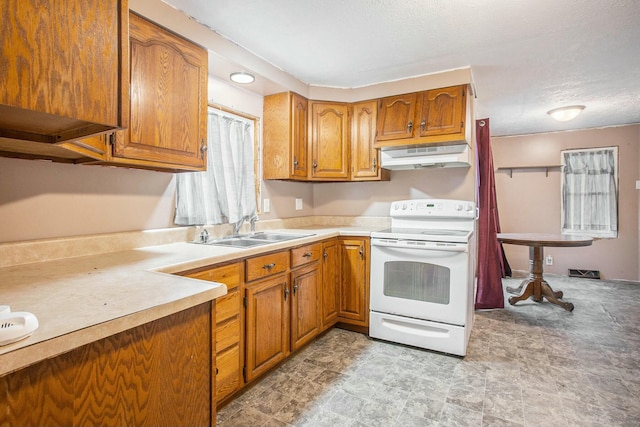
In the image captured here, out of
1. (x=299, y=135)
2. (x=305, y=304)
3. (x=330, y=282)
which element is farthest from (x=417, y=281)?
(x=299, y=135)

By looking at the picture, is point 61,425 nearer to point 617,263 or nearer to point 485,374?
point 485,374

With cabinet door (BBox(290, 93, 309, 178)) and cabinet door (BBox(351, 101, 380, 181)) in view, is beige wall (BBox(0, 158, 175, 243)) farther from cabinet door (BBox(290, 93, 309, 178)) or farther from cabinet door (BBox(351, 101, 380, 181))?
cabinet door (BBox(351, 101, 380, 181))

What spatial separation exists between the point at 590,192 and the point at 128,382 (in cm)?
617

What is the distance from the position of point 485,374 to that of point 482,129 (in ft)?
8.54

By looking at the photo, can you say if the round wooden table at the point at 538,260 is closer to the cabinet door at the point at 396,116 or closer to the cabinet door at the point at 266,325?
the cabinet door at the point at 396,116

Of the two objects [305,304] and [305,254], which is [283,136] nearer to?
[305,254]

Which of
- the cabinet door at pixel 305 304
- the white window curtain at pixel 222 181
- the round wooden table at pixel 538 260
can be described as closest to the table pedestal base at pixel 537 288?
the round wooden table at pixel 538 260

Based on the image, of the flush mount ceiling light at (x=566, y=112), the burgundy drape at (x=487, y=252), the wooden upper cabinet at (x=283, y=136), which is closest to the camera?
the wooden upper cabinet at (x=283, y=136)

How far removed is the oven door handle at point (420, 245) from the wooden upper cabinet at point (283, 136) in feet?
3.18

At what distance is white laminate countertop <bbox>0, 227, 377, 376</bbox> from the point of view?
72 centimetres

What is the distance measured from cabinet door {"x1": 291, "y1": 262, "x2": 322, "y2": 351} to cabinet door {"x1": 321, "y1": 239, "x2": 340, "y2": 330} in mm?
94

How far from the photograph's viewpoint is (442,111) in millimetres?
2805

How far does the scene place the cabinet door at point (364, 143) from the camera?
3.15 meters

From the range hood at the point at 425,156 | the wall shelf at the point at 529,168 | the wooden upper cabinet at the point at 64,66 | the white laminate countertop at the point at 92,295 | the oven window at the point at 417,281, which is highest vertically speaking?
the wall shelf at the point at 529,168
